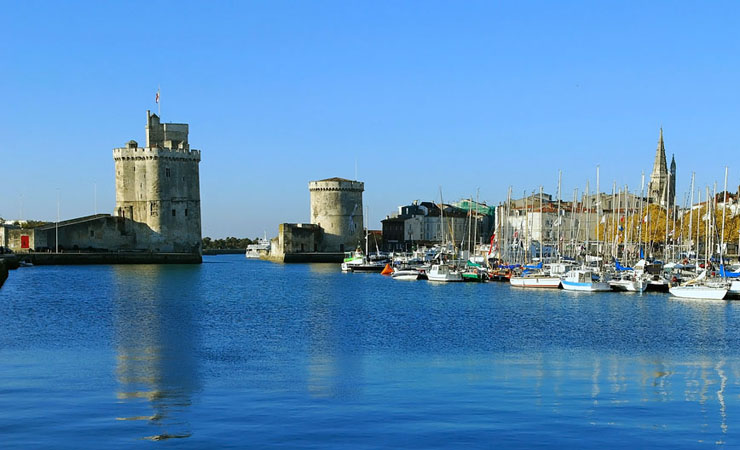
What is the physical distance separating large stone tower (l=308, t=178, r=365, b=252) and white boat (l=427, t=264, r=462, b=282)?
108 ft

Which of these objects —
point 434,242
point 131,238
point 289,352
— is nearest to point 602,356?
point 289,352

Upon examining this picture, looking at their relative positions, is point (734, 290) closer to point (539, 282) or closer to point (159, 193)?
point (539, 282)

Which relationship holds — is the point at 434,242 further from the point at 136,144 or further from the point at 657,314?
the point at 657,314

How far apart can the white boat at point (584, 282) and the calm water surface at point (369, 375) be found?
557 centimetres

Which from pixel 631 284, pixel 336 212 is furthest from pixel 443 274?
pixel 336 212

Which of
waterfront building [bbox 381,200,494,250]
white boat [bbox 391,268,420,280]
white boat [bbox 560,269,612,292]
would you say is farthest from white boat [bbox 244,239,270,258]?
white boat [bbox 560,269,612,292]

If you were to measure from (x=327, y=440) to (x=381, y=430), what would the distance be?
811 millimetres

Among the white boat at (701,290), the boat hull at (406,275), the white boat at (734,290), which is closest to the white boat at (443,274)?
the boat hull at (406,275)

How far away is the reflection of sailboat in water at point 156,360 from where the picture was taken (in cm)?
1178

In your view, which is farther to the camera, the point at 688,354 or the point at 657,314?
the point at 657,314

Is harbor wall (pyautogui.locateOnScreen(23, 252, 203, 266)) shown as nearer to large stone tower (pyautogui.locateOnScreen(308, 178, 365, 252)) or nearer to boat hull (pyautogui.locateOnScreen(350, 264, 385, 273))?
boat hull (pyautogui.locateOnScreen(350, 264, 385, 273))

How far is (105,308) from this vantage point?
94.2 ft

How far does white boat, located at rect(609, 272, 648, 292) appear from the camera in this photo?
3569 cm

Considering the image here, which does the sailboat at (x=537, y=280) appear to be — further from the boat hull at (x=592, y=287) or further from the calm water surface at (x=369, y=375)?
the calm water surface at (x=369, y=375)
